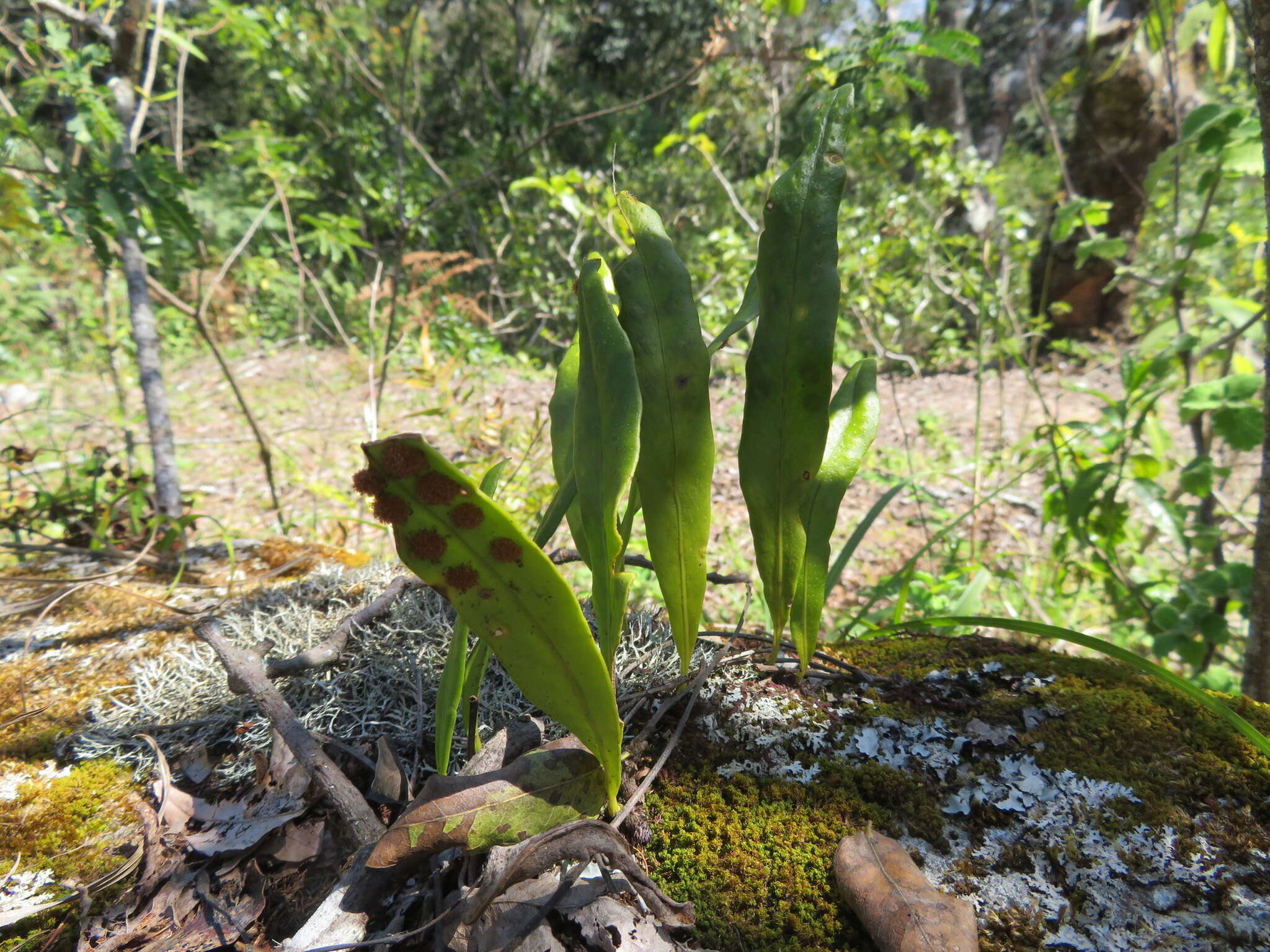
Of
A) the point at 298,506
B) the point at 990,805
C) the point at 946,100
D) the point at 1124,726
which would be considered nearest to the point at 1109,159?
the point at 946,100

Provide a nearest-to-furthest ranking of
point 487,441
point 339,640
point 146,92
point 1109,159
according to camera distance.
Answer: point 339,640 → point 146,92 → point 487,441 → point 1109,159

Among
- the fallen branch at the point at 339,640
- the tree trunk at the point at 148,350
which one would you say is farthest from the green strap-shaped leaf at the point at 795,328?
the tree trunk at the point at 148,350

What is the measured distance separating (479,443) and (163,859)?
1.80 m

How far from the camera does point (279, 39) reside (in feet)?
15.4

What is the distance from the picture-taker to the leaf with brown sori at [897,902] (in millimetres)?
601

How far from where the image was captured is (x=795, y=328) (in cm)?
74

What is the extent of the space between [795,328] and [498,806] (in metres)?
0.62

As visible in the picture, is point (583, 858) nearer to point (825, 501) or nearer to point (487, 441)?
point (825, 501)

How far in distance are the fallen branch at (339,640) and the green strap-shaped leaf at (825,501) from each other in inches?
27.7

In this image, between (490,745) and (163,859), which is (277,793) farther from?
(490,745)

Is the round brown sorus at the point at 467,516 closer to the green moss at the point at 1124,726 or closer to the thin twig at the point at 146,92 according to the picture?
the green moss at the point at 1124,726

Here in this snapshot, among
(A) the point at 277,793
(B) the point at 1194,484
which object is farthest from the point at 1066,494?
(A) the point at 277,793

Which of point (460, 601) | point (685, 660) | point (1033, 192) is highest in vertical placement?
point (1033, 192)

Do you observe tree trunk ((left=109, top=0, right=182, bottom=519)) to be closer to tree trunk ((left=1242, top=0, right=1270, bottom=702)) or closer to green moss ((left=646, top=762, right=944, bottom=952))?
green moss ((left=646, top=762, right=944, bottom=952))
